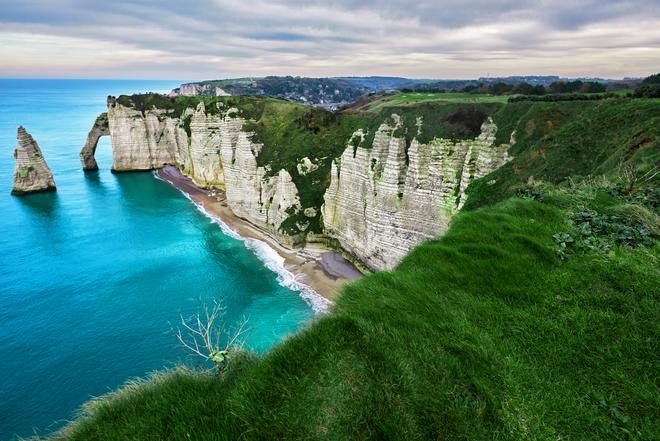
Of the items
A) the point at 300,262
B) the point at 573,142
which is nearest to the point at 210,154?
the point at 300,262

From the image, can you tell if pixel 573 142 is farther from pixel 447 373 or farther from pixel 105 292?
pixel 105 292

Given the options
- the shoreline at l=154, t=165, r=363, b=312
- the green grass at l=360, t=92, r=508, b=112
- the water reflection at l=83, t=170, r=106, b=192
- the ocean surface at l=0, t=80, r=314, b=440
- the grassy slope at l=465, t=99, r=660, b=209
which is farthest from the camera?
the water reflection at l=83, t=170, r=106, b=192

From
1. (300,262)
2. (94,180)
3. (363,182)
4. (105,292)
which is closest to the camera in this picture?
(105,292)

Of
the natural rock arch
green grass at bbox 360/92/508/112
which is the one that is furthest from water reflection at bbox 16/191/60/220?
green grass at bbox 360/92/508/112

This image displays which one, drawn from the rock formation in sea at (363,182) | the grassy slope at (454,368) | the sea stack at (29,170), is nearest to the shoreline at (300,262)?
the rock formation in sea at (363,182)

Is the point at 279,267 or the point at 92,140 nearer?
the point at 279,267

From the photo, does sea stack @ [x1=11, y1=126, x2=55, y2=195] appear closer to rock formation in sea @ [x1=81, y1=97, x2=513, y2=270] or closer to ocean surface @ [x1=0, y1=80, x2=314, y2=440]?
ocean surface @ [x1=0, y1=80, x2=314, y2=440]
